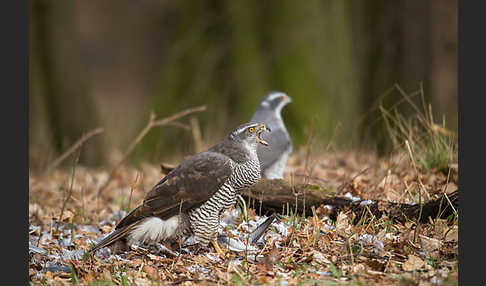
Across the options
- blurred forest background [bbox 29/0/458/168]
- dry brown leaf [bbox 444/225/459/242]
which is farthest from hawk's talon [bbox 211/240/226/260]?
blurred forest background [bbox 29/0/458/168]

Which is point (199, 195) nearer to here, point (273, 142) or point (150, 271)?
point (150, 271)

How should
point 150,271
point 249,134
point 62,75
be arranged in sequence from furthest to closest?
point 62,75
point 249,134
point 150,271

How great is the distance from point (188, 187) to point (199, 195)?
11cm

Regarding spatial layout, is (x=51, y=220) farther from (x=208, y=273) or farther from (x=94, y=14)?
(x=94, y=14)

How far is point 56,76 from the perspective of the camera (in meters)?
9.23

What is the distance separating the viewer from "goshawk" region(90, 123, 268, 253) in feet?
12.3

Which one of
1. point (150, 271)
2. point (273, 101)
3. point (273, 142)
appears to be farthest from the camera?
point (273, 101)

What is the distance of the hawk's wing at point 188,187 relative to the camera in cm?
375

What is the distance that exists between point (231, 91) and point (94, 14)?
1927 centimetres

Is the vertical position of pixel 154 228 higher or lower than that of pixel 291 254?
higher

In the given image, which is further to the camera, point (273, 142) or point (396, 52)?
point (396, 52)

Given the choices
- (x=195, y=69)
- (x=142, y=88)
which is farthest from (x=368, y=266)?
(x=142, y=88)

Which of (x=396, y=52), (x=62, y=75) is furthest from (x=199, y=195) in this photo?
(x=62, y=75)

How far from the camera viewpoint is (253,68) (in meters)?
10.2
